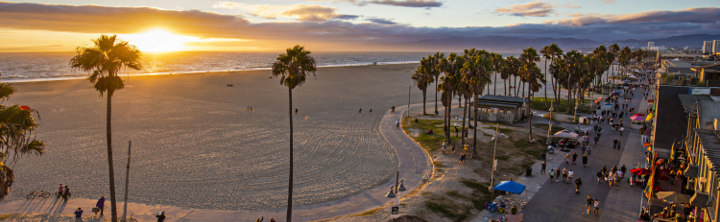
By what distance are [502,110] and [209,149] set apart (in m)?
34.6

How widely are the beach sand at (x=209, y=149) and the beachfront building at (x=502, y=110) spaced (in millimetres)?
14992

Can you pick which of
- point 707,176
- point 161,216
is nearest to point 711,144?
point 707,176

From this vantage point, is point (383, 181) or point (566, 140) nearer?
point (383, 181)

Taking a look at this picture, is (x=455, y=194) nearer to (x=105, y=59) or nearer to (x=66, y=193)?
(x=105, y=59)

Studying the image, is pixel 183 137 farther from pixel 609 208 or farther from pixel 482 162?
pixel 609 208

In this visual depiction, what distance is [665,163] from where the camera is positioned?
93.0 ft

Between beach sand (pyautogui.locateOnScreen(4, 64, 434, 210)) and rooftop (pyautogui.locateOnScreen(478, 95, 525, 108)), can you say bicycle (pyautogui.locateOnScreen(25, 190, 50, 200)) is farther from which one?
rooftop (pyautogui.locateOnScreen(478, 95, 525, 108))

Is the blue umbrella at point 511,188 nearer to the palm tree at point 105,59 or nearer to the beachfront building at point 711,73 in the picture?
the palm tree at point 105,59

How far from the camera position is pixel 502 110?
49.5 meters

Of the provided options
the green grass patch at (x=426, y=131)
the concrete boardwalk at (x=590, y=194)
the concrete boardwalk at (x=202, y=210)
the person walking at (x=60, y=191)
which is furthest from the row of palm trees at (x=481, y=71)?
the person walking at (x=60, y=191)

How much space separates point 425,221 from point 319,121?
31.7m

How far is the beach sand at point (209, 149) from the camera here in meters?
27.0

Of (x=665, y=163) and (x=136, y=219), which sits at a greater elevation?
(x=665, y=163)

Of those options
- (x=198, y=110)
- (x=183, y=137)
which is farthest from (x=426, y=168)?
(x=198, y=110)
